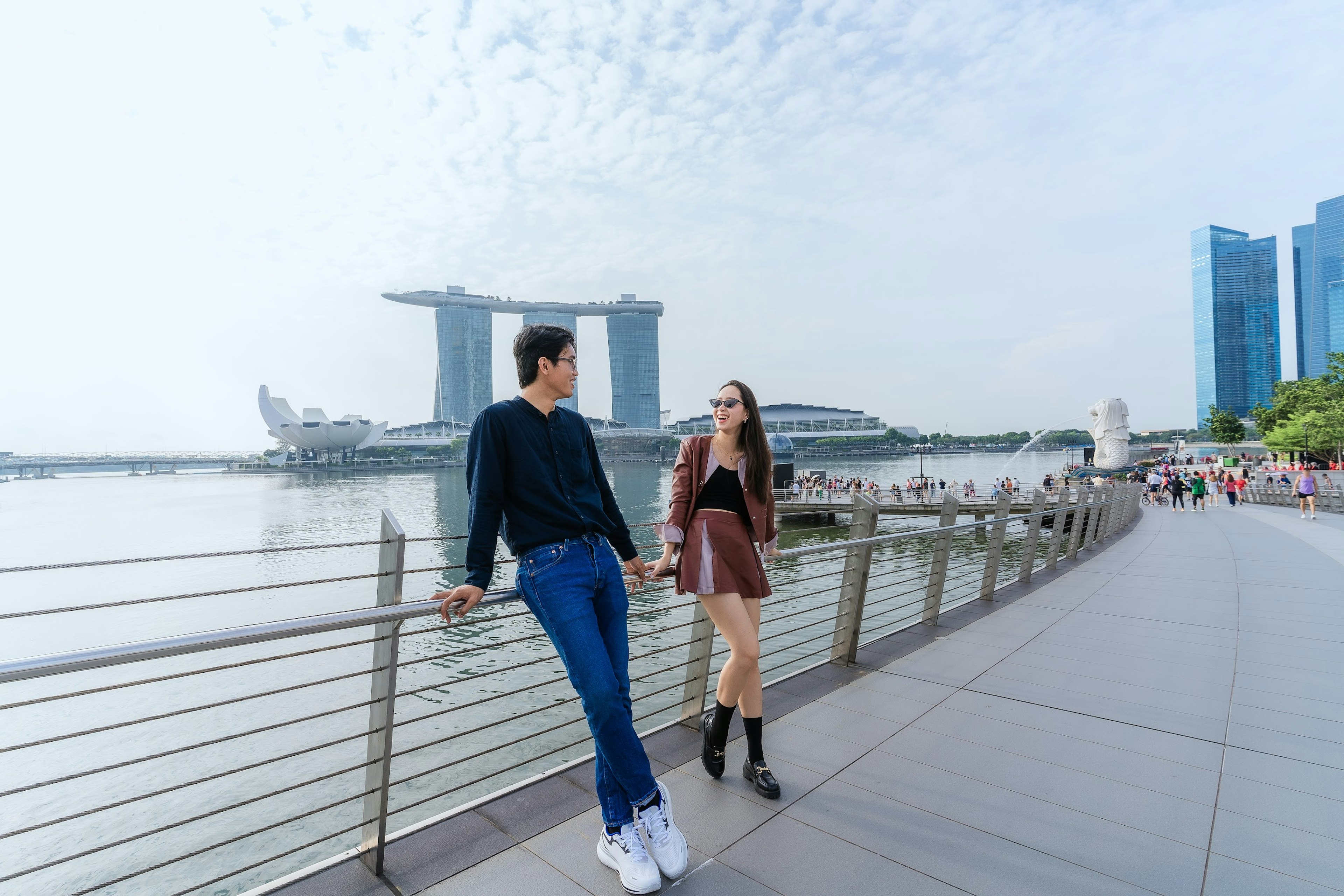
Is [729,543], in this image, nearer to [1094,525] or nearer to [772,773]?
[772,773]

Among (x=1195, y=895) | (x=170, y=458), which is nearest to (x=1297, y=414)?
(x=1195, y=895)

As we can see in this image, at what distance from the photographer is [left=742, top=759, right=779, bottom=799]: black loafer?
2.46 meters

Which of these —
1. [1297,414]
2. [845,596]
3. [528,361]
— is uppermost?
[1297,414]

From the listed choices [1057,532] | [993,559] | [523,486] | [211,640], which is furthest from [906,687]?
[1057,532]

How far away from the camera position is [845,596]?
13.4 ft

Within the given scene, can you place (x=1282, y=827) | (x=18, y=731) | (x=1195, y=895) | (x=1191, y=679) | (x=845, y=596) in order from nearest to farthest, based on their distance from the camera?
1. (x=1195, y=895)
2. (x=1282, y=827)
3. (x=1191, y=679)
4. (x=845, y=596)
5. (x=18, y=731)

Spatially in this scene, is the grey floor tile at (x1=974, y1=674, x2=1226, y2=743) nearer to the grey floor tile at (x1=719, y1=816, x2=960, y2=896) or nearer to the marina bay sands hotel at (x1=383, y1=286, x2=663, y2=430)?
the grey floor tile at (x1=719, y1=816, x2=960, y2=896)

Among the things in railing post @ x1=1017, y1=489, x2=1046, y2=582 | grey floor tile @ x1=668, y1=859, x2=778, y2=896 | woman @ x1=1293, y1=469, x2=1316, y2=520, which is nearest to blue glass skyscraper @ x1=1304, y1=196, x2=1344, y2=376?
woman @ x1=1293, y1=469, x2=1316, y2=520

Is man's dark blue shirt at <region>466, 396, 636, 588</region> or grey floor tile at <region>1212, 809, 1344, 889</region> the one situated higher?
man's dark blue shirt at <region>466, 396, 636, 588</region>

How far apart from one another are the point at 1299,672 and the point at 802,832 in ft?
11.8

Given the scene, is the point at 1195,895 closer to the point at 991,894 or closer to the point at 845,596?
the point at 991,894

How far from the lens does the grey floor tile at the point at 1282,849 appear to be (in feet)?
6.71

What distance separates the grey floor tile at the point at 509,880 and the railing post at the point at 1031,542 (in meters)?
6.10

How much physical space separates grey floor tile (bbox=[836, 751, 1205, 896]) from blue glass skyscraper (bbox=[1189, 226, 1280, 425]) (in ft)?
535
